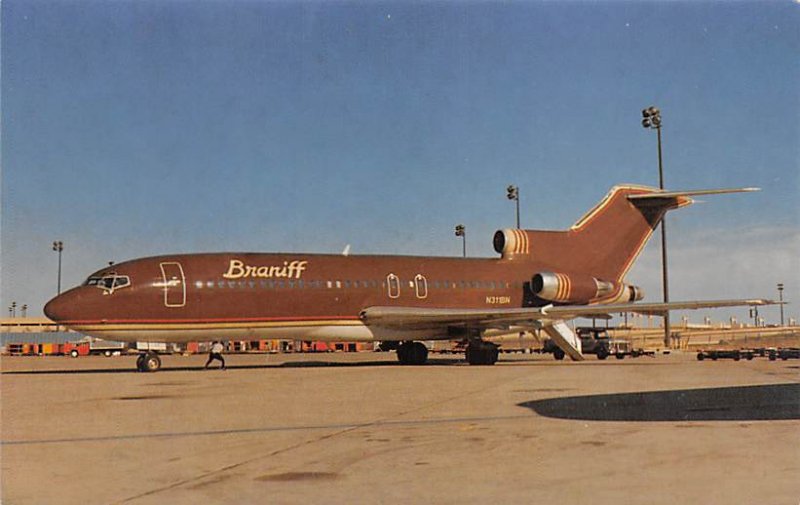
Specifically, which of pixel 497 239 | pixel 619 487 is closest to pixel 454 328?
pixel 497 239

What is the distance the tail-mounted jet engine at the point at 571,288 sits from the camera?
3481 centimetres

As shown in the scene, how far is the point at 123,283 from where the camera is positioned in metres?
27.2

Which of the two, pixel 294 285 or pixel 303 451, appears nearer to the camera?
pixel 303 451

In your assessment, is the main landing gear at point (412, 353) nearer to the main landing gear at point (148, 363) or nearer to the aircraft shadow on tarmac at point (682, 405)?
the main landing gear at point (148, 363)

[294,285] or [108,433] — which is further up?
[294,285]

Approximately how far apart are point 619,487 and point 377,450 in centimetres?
319

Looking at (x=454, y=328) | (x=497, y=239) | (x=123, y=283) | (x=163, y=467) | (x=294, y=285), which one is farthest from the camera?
(x=497, y=239)

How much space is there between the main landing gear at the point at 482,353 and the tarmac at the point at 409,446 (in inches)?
544

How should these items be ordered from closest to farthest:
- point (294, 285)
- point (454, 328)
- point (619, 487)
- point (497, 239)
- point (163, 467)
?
point (619, 487) < point (163, 467) < point (294, 285) < point (454, 328) < point (497, 239)

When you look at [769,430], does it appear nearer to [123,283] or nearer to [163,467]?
[163,467]

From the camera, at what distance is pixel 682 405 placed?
1391 cm

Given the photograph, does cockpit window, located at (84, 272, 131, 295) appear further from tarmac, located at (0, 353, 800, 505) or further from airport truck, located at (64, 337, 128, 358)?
airport truck, located at (64, 337, 128, 358)

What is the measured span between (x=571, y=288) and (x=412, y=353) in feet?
24.3

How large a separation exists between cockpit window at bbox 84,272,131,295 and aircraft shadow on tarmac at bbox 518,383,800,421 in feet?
55.5
